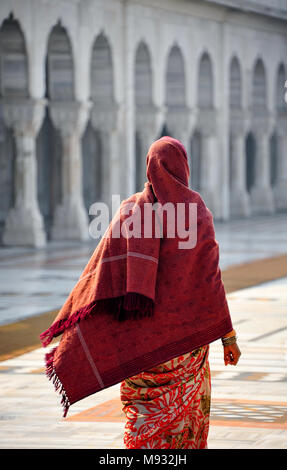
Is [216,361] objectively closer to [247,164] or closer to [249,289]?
[249,289]

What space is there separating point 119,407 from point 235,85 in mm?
20009

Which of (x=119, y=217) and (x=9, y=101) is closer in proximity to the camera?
(x=119, y=217)

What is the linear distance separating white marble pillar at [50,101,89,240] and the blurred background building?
17 millimetres

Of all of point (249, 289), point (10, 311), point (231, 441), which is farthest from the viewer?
point (249, 289)

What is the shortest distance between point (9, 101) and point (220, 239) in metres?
4.36

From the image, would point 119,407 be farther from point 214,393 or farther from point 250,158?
point 250,158

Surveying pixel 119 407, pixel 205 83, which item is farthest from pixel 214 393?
pixel 205 83

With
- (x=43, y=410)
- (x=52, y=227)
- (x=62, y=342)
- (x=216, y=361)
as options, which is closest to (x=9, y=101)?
(x=52, y=227)

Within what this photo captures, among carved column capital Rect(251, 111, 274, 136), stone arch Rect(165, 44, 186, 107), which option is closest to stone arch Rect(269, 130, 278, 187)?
carved column capital Rect(251, 111, 274, 136)

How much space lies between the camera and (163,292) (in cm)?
448

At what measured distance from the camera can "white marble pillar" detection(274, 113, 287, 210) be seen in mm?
28766

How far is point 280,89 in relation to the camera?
29.1 metres

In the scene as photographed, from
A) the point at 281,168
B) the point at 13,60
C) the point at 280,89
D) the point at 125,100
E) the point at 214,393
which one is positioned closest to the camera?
the point at 214,393

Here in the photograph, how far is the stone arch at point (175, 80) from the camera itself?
22891 mm
